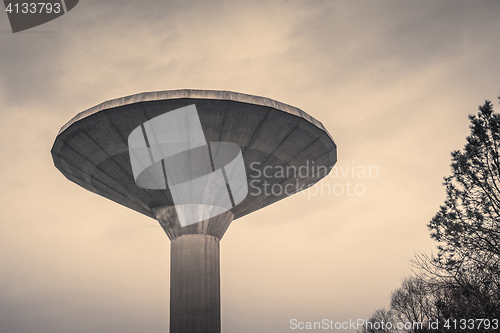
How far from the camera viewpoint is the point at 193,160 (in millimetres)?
A: 12391

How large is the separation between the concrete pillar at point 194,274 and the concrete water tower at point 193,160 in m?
0.03

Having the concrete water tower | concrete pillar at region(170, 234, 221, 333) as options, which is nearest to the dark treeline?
the concrete water tower

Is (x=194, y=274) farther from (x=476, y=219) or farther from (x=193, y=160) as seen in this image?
(x=476, y=219)

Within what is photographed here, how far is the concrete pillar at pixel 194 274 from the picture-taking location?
1238cm

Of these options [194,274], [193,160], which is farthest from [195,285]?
[193,160]

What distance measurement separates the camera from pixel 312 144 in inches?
506

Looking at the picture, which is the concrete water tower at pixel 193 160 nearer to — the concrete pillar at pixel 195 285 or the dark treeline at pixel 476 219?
the concrete pillar at pixel 195 285

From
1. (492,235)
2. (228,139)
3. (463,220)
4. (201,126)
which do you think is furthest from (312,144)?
(492,235)

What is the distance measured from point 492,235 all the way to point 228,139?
6680 mm

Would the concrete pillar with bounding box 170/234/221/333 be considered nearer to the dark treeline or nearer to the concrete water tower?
the concrete water tower

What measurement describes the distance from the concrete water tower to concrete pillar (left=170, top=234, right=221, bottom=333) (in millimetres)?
28

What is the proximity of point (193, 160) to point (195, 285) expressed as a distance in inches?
141

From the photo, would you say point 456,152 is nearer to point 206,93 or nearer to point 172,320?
point 206,93

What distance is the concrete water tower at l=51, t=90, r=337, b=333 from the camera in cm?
1106
